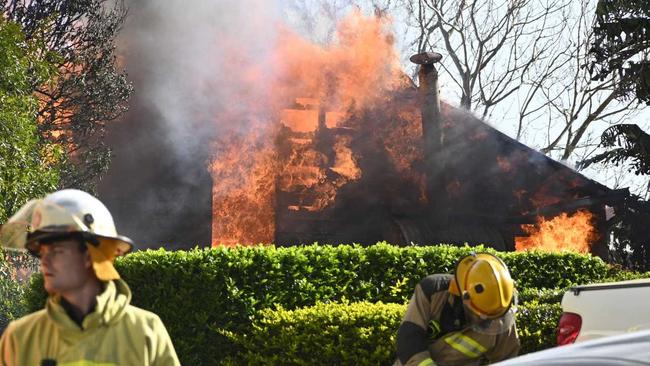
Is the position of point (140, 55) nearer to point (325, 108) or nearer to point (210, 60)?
point (210, 60)

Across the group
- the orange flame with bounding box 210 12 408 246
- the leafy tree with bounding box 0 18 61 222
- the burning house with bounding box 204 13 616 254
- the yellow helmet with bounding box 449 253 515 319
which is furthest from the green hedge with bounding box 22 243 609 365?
the orange flame with bounding box 210 12 408 246

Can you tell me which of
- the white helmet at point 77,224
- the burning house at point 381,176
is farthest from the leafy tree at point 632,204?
the white helmet at point 77,224

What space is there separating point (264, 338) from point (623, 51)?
46.4 feet

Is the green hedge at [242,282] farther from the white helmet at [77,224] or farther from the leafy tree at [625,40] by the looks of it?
the leafy tree at [625,40]

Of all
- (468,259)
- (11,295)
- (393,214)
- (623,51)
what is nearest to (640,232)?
(623,51)

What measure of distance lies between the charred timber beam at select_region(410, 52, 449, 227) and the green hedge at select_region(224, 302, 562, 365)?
11.3 m

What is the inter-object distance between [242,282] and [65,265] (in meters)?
6.33

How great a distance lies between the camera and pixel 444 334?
5070mm

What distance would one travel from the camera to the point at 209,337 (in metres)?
9.41

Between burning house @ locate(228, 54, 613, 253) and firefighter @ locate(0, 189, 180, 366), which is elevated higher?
burning house @ locate(228, 54, 613, 253)

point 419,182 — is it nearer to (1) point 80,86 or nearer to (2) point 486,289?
(1) point 80,86

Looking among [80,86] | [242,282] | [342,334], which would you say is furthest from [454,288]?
[80,86]

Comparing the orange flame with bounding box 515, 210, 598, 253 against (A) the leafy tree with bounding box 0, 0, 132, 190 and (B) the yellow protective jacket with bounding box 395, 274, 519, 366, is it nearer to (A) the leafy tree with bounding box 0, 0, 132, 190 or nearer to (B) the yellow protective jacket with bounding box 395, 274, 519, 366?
(A) the leafy tree with bounding box 0, 0, 132, 190

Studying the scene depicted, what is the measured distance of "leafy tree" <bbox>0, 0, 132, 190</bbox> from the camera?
18484mm
